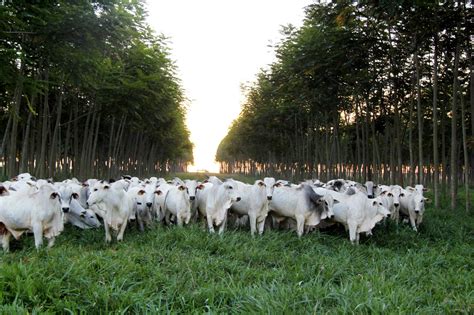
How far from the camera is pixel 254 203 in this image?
10.6 meters

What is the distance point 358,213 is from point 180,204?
13.7 feet

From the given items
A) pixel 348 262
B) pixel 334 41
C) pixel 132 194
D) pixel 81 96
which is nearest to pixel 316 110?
pixel 334 41

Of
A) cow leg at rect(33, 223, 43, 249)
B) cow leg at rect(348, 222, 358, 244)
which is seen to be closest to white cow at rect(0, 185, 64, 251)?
cow leg at rect(33, 223, 43, 249)

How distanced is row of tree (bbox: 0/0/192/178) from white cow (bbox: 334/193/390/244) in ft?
24.2

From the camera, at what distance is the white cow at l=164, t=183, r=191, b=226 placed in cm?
1068

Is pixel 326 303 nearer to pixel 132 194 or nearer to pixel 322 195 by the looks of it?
pixel 322 195

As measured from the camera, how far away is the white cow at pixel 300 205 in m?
10.8

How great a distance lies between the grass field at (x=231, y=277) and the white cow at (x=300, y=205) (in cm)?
99

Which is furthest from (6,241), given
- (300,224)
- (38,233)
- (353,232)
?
(353,232)

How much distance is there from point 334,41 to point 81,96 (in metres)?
11.9

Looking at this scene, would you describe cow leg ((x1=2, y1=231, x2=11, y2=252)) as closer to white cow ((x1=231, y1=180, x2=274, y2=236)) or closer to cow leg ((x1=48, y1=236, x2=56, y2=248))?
cow leg ((x1=48, y1=236, x2=56, y2=248))

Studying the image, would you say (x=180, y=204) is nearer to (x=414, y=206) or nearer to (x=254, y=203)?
(x=254, y=203)

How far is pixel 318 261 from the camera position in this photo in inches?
295

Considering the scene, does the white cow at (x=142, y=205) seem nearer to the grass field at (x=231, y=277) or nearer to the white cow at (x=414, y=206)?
the grass field at (x=231, y=277)
